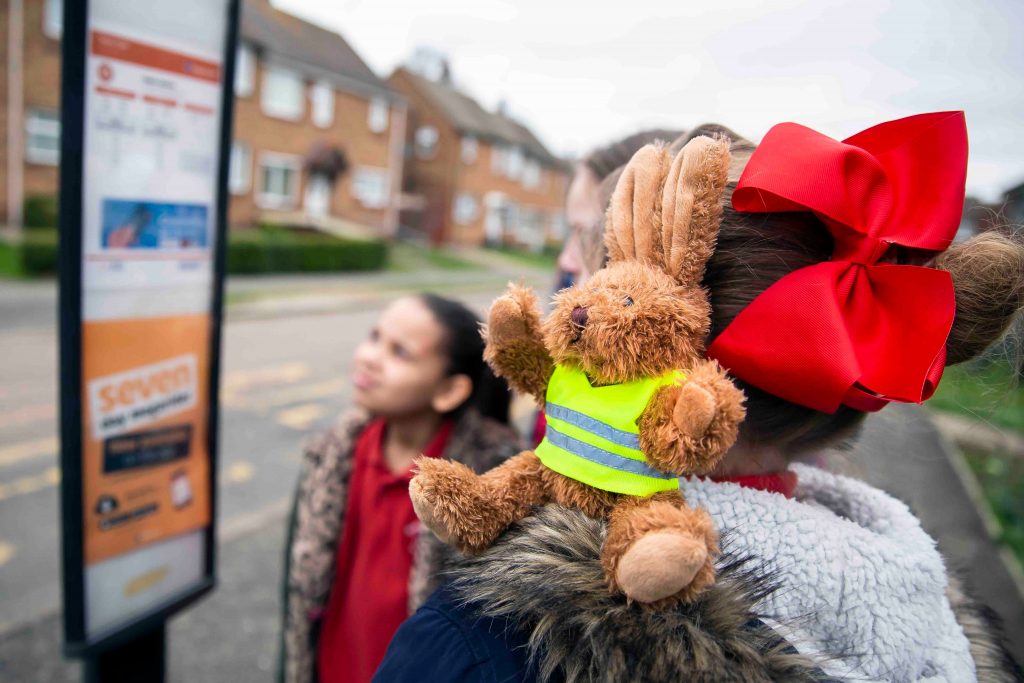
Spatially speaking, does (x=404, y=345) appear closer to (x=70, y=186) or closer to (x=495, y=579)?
(x=70, y=186)

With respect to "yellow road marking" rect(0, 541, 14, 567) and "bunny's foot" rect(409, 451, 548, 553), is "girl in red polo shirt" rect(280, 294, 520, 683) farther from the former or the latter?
"yellow road marking" rect(0, 541, 14, 567)

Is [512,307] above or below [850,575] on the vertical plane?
above

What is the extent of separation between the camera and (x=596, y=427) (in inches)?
34.5

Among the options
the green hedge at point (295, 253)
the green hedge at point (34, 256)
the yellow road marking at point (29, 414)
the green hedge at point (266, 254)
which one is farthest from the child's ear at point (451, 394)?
the green hedge at point (295, 253)

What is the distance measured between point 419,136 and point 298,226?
41.9ft

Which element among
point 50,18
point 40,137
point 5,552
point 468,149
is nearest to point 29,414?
point 5,552

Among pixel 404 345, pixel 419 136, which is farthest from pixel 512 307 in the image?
pixel 419 136

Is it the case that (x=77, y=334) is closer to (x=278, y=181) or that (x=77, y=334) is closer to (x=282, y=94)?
(x=278, y=181)

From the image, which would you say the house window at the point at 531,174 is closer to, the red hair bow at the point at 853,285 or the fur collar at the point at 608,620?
the red hair bow at the point at 853,285

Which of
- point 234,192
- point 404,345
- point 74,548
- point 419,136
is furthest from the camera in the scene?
point 419,136

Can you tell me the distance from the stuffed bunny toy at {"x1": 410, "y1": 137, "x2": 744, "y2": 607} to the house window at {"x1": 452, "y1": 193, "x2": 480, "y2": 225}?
1341 inches

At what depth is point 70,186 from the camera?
5.96ft

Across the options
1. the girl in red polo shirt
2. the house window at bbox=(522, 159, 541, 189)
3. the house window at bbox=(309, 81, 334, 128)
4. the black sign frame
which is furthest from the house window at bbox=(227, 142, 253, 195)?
the girl in red polo shirt

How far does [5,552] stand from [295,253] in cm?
1543
